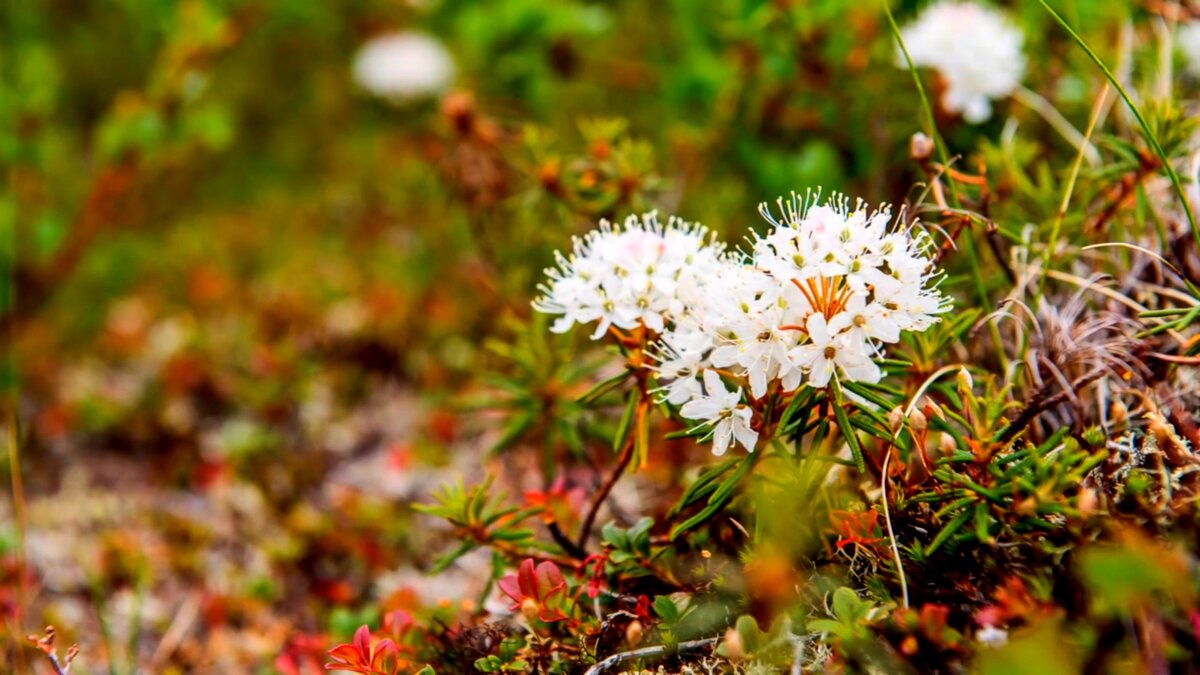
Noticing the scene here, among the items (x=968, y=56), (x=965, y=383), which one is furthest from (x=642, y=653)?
(x=968, y=56)

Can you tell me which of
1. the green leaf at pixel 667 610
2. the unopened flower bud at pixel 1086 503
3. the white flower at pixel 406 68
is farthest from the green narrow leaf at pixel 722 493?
the white flower at pixel 406 68

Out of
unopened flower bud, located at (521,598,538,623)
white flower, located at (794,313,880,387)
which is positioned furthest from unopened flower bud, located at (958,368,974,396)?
unopened flower bud, located at (521,598,538,623)

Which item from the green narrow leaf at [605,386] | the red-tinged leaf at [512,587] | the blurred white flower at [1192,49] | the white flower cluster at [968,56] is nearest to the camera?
the red-tinged leaf at [512,587]

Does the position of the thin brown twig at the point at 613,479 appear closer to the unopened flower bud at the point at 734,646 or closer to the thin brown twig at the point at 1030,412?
the unopened flower bud at the point at 734,646

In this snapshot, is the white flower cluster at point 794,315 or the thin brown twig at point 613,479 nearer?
the white flower cluster at point 794,315

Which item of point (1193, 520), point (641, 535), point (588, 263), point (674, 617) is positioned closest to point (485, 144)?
point (588, 263)

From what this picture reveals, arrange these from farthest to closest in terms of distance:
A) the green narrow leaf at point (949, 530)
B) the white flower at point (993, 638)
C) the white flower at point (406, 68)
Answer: the white flower at point (406, 68) → the green narrow leaf at point (949, 530) → the white flower at point (993, 638)
